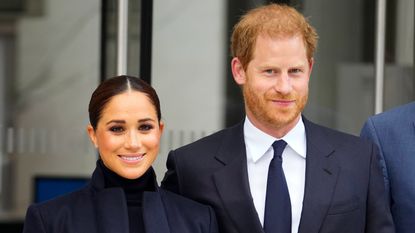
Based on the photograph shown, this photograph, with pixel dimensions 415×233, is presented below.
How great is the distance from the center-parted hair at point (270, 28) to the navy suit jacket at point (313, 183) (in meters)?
0.28

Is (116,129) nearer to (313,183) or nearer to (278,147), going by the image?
(278,147)

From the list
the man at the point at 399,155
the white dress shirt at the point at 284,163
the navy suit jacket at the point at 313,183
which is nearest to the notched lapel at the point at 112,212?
the navy suit jacket at the point at 313,183

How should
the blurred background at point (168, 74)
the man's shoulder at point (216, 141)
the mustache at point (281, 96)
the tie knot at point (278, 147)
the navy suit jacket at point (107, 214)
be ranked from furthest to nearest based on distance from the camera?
the blurred background at point (168, 74) → the man's shoulder at point (216, 141) → the tie knot at point (278, 147) → the mustache at point (281, 96) → the navy suit jacket at point (107, 214)

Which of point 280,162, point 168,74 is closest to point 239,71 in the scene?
point 280,162

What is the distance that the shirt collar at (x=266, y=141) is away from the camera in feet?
10.7

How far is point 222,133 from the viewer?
344 cm

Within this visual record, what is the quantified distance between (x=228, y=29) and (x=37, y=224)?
144 inches

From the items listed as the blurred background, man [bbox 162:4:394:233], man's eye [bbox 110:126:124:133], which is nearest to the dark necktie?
man [bbox 162:4:394:233]

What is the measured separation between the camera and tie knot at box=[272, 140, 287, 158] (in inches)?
128

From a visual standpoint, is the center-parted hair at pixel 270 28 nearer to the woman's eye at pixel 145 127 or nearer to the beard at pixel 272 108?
the beard at pixel 272 108

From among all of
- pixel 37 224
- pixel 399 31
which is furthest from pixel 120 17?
pixel 37 224

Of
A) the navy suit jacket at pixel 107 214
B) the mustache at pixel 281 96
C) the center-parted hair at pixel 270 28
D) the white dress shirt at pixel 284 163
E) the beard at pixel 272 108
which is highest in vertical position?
the center-parted hair at pixel 270 28

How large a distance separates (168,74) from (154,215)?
3323 mm

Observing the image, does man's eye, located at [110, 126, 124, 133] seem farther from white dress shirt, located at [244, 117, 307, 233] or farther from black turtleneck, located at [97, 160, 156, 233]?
white dress shirt, located at [244, 117, 307, 233]
